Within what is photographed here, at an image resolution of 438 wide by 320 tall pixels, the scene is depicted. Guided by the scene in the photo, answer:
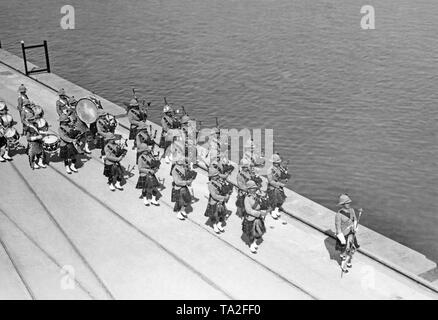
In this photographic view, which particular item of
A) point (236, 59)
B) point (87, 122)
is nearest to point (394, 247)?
point (87, 122)

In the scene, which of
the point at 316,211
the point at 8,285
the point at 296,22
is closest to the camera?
the point at 8,285

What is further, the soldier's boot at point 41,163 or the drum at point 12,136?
the drum at point 12,136

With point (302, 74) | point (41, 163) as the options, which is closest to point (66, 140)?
point (41, 163)

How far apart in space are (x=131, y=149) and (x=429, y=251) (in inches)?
369

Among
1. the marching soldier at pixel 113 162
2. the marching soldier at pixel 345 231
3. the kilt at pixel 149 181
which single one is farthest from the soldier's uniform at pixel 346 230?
the marching soldier at pixel 113 162

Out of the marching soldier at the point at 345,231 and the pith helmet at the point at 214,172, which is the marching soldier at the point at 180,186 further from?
the marching soldier at the point at 345,231

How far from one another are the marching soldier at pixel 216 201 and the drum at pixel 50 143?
626 cm

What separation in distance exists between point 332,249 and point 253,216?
79.5 inches

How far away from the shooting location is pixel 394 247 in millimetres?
14203

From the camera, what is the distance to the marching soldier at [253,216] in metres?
13.8

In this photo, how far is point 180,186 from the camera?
50.0ft

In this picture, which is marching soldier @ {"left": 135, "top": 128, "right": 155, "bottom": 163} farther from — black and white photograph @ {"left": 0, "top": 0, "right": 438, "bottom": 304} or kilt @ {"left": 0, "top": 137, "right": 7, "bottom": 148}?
kilt @ {"left": 0, "top": 137, "right": 7, "bottom": 148}

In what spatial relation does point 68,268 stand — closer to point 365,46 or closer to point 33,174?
point 33,174

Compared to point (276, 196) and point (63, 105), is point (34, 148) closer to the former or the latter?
point (63, 105)
